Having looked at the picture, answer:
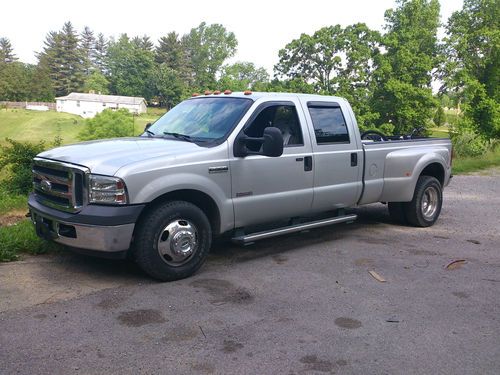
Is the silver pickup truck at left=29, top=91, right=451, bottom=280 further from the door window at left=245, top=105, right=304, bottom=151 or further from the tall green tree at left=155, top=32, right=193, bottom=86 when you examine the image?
the tall green tree at left=155, top=32, right=193, bottom=86

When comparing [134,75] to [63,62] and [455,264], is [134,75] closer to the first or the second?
[63,62]

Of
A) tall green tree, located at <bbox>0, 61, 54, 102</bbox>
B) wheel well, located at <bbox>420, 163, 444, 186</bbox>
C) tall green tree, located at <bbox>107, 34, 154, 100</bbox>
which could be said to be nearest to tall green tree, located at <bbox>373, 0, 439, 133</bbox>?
wheel well, located at <bbox>420, 163, 444, 186</bbox>

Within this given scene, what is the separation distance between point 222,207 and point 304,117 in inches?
67.5

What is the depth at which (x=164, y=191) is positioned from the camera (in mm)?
4719

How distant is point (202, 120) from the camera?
19.0ft

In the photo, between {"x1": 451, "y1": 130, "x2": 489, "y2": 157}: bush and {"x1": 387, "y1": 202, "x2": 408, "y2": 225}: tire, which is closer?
{"x1": 387, "y1": 202, "x2": 408, "y2": 225}: tire

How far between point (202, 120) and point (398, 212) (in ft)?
11.9

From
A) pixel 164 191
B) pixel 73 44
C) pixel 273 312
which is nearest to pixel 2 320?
pixel 164 191

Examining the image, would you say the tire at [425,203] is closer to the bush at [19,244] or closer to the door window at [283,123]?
the door window at [283,123]

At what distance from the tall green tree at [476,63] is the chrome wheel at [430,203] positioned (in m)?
31.9

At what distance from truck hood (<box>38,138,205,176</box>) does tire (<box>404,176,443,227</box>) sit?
12.7ft

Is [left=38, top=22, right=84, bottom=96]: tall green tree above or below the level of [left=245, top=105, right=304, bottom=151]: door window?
above

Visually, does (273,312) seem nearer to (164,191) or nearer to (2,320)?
(164,191)

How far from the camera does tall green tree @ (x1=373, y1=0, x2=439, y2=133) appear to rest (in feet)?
136
